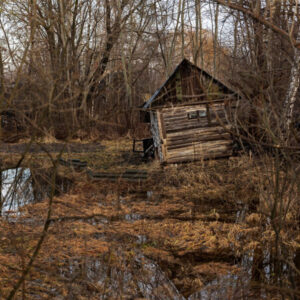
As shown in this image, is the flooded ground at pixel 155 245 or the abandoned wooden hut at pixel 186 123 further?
the abandoned wooden hut at pixel 186 123

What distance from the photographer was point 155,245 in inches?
271

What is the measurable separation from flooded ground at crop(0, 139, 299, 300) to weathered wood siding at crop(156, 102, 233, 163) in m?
2.74

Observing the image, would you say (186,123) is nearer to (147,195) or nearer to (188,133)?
(188,133)

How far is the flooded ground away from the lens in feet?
16.4

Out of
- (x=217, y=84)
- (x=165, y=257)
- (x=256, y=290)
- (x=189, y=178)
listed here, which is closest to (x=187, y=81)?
(x=217, y=84)

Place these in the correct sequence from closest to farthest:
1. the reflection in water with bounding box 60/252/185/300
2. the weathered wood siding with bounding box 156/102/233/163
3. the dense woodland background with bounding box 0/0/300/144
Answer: the dense woodland background with bounding box 0/0/300/144 → the reflection in water with bounding box 60/252/185/300 → the weathered wood siding with bounding box 156/102/233/163

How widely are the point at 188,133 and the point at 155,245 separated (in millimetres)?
7825

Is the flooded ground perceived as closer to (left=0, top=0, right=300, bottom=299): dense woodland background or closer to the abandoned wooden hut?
(left=0, top=0, right=300, bottom=299): dense woodland background

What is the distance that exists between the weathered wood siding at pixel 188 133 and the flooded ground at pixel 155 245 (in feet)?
8.98

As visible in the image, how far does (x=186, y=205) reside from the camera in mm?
9492

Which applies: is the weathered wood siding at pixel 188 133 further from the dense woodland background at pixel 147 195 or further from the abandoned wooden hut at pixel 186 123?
the dense woodland background at pixel 147 195

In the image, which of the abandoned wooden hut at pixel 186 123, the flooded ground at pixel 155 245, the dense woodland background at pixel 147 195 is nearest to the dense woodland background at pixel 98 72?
the dense woodland background at pixel 147 195

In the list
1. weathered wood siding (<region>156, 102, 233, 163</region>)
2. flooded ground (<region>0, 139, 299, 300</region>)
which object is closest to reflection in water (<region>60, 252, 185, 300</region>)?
flooded ground (<region>0, 139, 299, 300</region>)

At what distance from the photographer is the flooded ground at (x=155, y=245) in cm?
499
